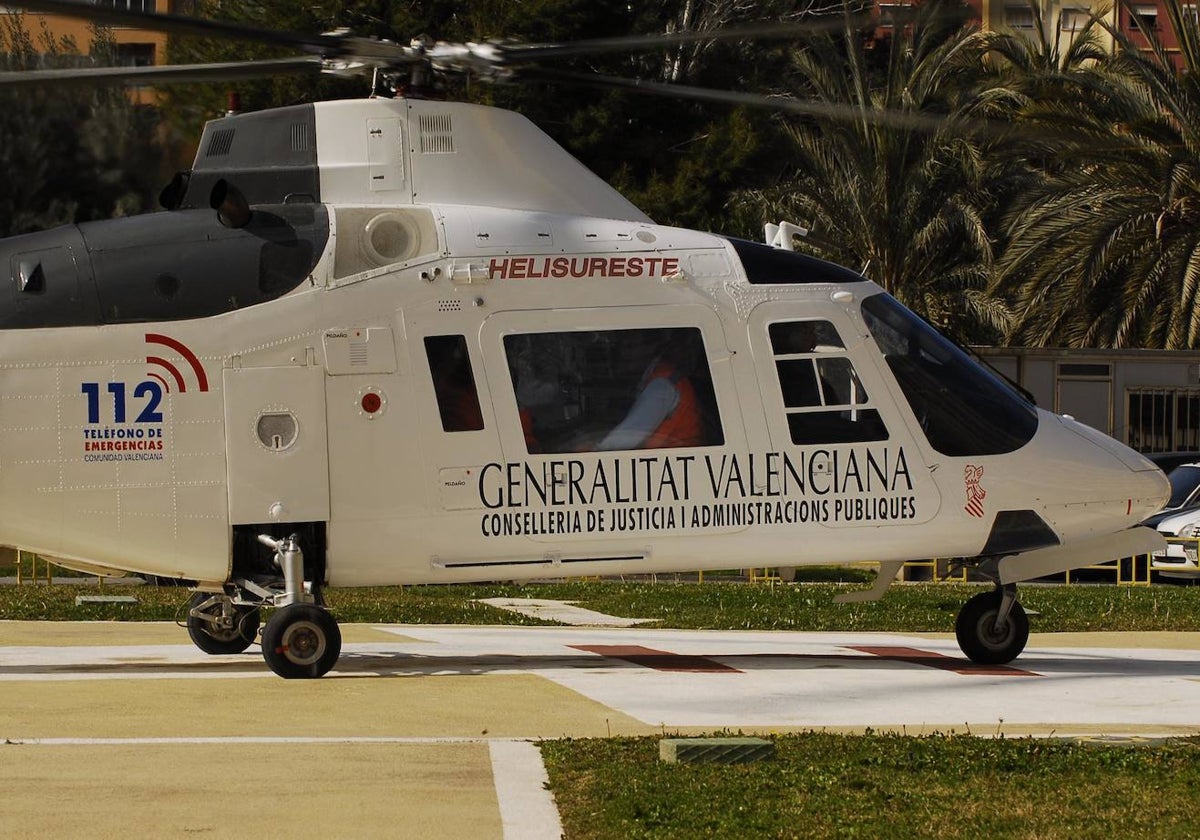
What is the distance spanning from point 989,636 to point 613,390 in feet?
11.4

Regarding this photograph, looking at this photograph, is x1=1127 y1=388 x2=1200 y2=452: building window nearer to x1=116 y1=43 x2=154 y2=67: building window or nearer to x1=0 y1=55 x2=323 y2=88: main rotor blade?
x1=116 y1=43 x2=154 y2=67: building window

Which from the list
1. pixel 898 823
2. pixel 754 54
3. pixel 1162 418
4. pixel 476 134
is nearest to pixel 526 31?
pixel 754 54

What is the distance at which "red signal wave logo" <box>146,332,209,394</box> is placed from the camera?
11.7m

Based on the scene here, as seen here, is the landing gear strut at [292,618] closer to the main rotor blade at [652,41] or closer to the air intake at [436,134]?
the air intake at [436,134]

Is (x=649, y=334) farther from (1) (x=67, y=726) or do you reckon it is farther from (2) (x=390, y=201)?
(1) (x=67, y=726)

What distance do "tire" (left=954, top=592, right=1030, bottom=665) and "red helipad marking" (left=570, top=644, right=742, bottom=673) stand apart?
1839 millimetres

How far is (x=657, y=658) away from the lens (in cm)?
1349

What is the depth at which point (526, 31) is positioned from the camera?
36.6 m

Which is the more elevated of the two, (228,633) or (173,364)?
(173,364)

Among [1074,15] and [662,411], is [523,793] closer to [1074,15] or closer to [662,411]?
[662,411]

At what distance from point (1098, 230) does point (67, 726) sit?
26860 mm

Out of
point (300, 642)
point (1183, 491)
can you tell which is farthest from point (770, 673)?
point (1183, 491)

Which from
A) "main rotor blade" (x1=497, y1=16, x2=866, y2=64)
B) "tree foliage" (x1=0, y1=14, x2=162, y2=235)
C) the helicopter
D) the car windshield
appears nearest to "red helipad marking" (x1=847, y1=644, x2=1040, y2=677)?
the helicopter

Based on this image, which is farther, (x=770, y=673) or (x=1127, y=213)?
(x=1127, y=213)
